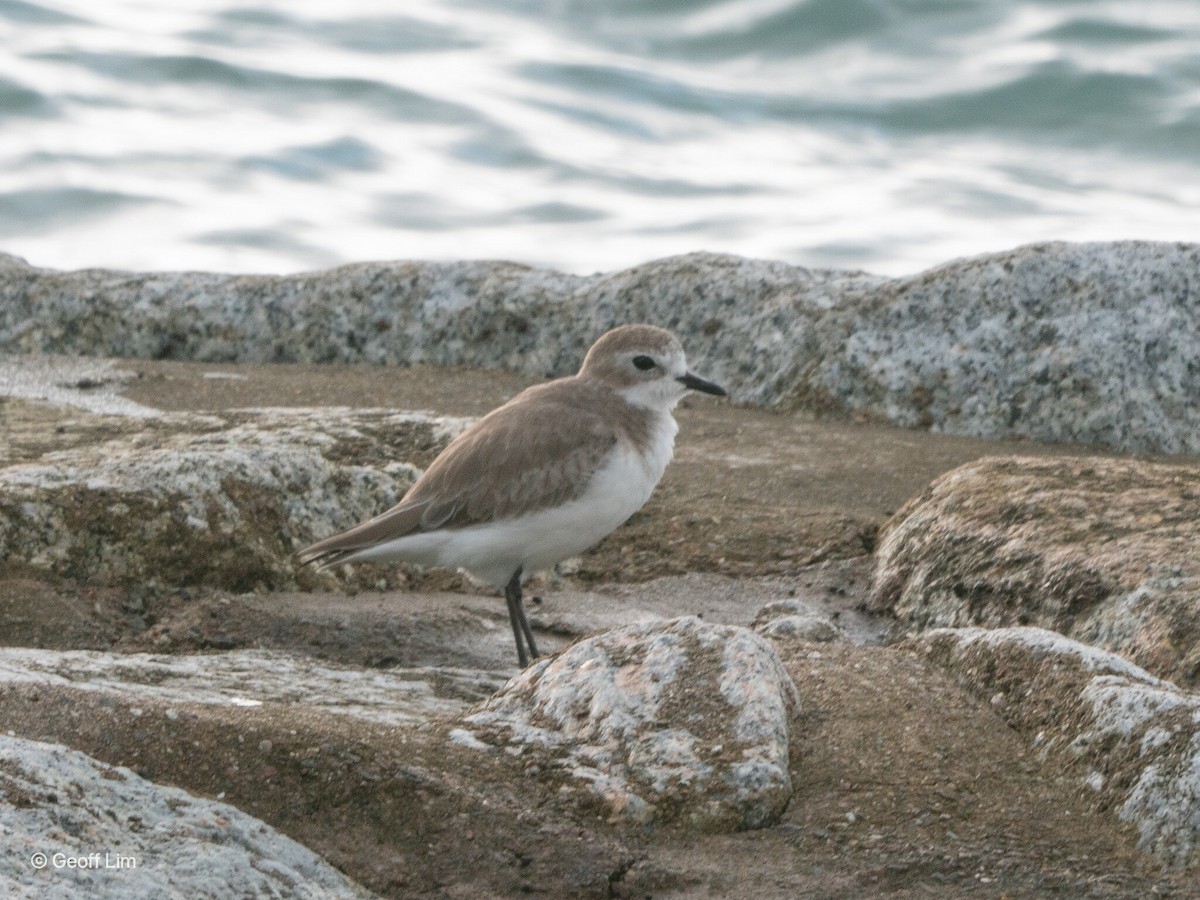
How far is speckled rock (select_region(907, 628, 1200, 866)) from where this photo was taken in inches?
138

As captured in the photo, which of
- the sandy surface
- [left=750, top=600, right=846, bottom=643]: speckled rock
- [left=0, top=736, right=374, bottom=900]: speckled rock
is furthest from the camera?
[left=750, top=600, right=846, bottom=643]: speckled rock

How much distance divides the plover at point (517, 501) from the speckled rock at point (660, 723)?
54.2 inches

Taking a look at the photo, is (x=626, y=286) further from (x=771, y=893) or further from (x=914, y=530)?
(x=771, y=893)

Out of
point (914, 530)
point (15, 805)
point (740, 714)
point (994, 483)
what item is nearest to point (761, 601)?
point (914, 530)

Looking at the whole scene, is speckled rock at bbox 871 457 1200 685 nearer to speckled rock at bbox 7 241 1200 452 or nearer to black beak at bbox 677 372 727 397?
black beak at bbox 677 372 727 397

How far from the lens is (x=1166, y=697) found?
3793mm

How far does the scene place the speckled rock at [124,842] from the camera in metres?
2.88

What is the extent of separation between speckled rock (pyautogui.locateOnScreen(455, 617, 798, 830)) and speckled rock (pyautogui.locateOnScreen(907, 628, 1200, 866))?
63 cm

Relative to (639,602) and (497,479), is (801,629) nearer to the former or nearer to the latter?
(639,602)

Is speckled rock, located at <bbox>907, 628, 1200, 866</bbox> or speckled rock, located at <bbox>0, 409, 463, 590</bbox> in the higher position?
speckled rock, located at <bbox>0, 409, 463, 590</bbox>

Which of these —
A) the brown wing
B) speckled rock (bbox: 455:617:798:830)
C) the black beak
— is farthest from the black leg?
the black beak

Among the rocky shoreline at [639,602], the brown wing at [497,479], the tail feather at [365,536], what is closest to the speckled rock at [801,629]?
the rocky shoreline at [639,602]

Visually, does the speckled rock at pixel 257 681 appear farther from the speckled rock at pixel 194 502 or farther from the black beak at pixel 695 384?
the black beak at pixel 695 384

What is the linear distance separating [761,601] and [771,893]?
279 cm
